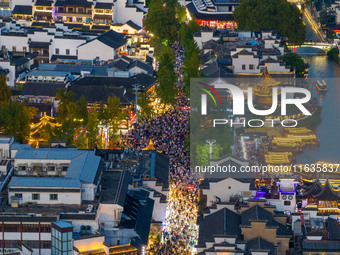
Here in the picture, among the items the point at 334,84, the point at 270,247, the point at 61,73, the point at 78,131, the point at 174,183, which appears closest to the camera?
the point at 270,247

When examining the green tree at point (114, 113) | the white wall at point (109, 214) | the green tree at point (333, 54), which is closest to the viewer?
the white wall at point (109, 214)

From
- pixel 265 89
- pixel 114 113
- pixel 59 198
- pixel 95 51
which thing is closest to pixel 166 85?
pixel 114 113

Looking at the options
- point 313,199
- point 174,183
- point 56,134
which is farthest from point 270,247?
point 56,134

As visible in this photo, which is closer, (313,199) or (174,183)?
(313,199)

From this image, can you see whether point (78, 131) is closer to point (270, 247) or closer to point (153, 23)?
point (270, 247)

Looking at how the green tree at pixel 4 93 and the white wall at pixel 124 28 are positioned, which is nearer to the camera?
the green tree at pixel 4 93

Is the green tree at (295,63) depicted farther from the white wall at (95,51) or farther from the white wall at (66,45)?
the white wall at (66,45)

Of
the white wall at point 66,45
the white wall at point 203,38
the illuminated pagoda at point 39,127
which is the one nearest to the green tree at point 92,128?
the illuminated pagoda at point 39,127
